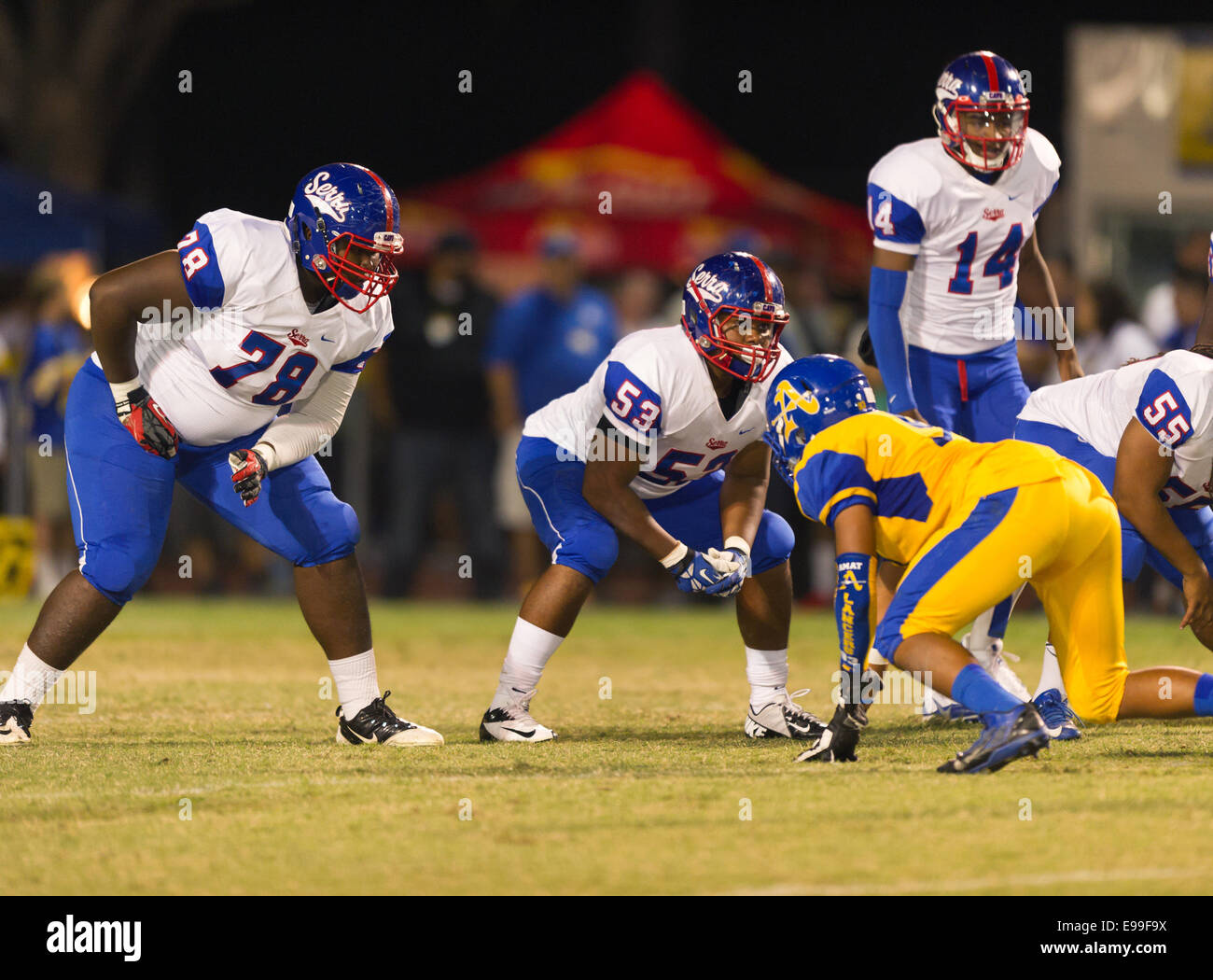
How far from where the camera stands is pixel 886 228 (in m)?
7.22

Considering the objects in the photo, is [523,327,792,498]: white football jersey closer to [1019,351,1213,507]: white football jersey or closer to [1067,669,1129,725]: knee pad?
[1019,351,1213,507]: white football jersey

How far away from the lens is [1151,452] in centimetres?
620

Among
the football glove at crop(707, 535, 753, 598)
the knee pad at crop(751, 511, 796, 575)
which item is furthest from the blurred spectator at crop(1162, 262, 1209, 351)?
the football glove at crop(707, 535, 753, 598)

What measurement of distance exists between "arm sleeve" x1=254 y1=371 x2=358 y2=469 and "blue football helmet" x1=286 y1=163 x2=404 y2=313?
413mm

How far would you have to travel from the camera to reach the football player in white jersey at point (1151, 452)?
6.14m

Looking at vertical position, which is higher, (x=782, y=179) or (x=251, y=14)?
(x=251, y=14)

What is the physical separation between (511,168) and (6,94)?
24.9 ft

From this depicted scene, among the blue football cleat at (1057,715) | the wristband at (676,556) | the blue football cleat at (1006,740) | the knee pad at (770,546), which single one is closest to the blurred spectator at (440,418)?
the knee pad at (770,546)

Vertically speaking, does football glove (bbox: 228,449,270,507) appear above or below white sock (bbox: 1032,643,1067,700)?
above

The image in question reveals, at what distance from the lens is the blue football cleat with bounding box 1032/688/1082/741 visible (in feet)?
20.7

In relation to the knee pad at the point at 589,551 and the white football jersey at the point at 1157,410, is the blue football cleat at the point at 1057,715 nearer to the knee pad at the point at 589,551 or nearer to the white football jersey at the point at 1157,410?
the white football jersey at the point at 1157,410

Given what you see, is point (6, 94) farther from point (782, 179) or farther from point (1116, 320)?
point (1116, 320)

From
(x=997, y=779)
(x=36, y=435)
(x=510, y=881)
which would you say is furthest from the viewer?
(x=36, y=435)

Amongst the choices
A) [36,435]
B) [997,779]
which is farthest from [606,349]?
[997,779]
